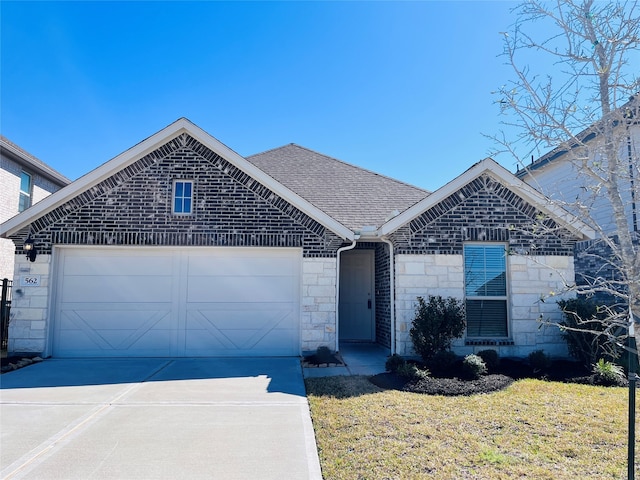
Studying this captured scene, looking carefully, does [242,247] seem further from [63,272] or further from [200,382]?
[63,272]

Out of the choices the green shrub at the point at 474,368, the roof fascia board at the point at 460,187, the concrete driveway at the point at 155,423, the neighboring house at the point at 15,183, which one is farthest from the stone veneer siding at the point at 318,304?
Result: the neighboring house at the point at 15,183

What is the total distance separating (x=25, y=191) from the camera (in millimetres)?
14766

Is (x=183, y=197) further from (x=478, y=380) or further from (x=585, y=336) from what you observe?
(x=585, y=336)

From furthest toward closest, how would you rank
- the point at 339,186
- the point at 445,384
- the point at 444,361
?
1. the point at 339,186
2. the point at 444,361
3. the point at 445,384

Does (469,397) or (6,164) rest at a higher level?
(6,164)

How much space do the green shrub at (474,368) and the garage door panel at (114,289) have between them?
6.16 metres

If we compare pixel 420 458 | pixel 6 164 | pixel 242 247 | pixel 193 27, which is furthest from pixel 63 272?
pixel 420 458

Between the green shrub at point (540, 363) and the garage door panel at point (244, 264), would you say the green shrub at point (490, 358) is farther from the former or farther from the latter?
the garage door panel at point (244, 264)

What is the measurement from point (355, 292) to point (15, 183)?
11571mm

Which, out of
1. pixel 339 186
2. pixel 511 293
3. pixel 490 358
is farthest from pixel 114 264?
pixel 511 293

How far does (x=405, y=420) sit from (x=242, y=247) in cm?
543

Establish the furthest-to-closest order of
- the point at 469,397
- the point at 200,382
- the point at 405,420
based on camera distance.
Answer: the point at 200,382 → the point at 469,397 → the point at 405,420

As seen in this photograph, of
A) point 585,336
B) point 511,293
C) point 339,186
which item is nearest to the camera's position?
point 585,336

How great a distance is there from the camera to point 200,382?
716 cm
